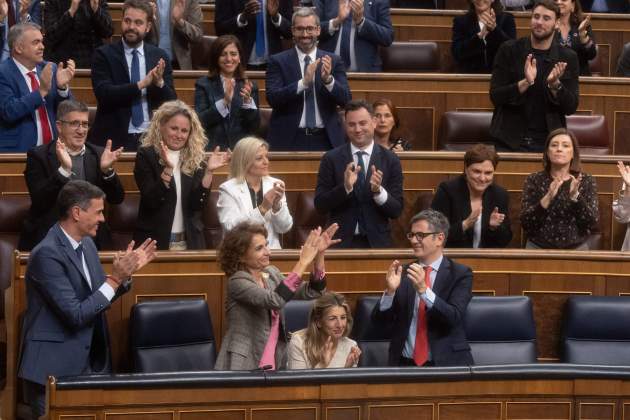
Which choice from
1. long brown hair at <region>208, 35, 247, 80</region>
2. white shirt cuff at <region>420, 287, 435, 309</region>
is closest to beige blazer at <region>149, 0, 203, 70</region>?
long brown hair at <region>208, 35, 247, 80</region>

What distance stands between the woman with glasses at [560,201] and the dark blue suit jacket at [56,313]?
191 cm

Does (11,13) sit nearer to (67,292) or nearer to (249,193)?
(249,193)

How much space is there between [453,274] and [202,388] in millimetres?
1123

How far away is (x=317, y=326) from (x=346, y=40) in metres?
2.78

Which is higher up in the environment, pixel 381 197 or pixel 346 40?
pixel 346 40

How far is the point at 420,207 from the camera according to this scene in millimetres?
5809

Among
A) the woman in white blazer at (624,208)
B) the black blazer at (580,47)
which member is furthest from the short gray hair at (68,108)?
the black blazer at (580,47)

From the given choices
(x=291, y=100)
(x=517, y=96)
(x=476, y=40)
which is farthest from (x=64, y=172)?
(x=476, y=40)

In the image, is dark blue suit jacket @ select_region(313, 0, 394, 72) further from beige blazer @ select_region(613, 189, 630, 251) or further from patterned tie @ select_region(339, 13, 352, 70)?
beige blazer @ select_region(613, 189, 630, 251)

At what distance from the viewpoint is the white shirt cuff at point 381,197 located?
532 cm

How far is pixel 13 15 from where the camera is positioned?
22.0 ft

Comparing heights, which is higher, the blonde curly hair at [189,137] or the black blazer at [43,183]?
the blonde curly hair at [189,137]

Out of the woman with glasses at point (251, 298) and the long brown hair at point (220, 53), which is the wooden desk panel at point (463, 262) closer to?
the woman with glasses at point (251, 298)

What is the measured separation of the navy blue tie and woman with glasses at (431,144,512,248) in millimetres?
1480
